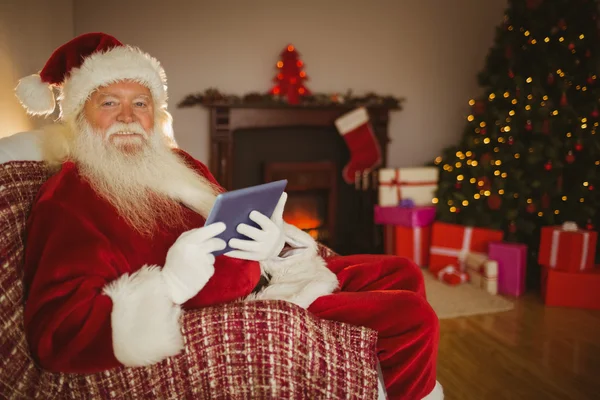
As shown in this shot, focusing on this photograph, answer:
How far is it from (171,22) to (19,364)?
10.2 feet

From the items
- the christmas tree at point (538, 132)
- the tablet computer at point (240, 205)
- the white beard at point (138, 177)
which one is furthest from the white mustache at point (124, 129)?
the christmas tree at point (538, 132)

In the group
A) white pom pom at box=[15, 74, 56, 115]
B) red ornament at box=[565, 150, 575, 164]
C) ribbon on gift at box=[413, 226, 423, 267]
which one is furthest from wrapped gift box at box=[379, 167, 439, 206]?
white pom pom at box=[15, 74, 56, 115]

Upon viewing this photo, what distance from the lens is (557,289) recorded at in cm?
273

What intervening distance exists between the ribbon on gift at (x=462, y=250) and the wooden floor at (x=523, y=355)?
0.56m

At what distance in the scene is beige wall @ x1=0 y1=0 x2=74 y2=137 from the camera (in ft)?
6.14

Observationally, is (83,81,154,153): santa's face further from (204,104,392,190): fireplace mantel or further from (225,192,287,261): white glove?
(204,104,392,190): fireplace mantel

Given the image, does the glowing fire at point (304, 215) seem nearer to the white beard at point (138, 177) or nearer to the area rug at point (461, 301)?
the area rug at point (461, 301)

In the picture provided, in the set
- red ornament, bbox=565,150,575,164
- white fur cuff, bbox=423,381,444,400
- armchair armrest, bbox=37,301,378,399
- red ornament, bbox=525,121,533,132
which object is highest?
red ornament, bbox=525,121,533,132

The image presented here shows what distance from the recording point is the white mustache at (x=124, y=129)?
137cm

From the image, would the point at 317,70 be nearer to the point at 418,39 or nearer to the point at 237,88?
the point at 237,88

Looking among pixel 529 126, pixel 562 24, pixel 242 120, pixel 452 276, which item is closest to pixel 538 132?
pixel 529 126

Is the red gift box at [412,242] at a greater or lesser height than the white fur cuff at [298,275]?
lesser

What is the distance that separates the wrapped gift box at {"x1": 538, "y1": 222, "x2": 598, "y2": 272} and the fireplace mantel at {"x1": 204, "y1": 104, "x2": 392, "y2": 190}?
5.97 feet

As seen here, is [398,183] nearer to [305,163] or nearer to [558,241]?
[305,163]
